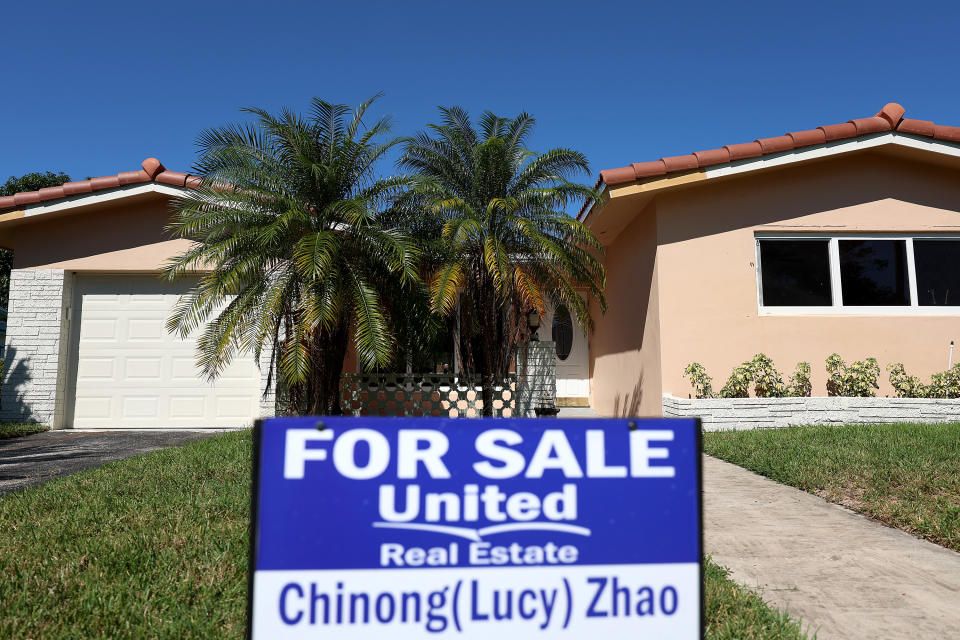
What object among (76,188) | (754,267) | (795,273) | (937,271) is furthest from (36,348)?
(937,271)

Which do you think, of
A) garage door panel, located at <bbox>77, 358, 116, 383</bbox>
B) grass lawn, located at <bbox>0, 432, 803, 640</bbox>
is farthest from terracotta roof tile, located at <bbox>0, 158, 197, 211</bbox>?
grass lawn, located at <bbox>0, 432, 803, 640</bbox>

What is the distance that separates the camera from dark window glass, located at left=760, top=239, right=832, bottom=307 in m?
9.23

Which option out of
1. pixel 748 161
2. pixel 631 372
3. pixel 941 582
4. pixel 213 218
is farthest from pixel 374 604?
pixel 631 372

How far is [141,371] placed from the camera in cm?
995

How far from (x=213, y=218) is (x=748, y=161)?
7522mm

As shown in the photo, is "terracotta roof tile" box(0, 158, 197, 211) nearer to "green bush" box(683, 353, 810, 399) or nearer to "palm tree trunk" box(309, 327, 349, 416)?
"palm tree trunk" box(309, 327, 349, 416)

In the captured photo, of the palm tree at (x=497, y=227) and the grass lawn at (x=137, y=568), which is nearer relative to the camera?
the grass lawn at (x=137, y=568)

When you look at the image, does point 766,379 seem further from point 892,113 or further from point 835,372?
point 892,113

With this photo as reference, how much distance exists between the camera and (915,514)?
4.17m

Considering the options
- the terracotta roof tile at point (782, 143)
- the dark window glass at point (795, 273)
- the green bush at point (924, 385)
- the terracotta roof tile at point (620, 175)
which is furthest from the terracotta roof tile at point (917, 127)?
the terracotta roof tile at point (620, 175)

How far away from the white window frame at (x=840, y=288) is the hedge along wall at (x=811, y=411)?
1465 mm

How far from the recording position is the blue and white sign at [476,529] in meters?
1.40

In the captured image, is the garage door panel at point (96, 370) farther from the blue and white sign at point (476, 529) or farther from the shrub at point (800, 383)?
the shrub at point (800, 383)

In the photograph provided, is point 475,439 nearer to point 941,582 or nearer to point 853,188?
point 941,582
